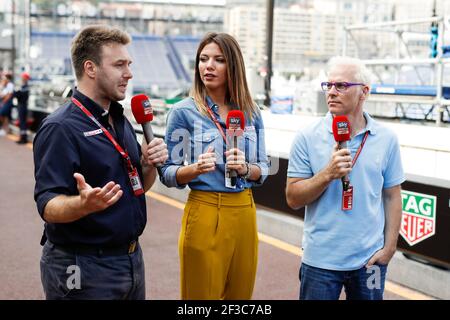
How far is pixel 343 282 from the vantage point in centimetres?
323

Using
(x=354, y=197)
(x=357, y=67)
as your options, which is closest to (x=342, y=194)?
(x=354, y=197)

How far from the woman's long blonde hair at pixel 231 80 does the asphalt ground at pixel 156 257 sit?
240cm

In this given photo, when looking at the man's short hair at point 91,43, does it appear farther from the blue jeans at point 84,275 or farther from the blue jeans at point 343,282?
the blue jeans at point 343,282

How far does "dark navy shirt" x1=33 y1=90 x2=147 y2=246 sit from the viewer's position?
2.72m

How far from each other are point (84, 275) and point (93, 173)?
0.43 m

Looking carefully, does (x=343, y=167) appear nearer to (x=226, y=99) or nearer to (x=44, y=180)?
(x=226, y=99)

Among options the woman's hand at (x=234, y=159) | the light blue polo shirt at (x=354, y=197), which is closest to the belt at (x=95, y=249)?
the woman's hand at (x=234, y=159)

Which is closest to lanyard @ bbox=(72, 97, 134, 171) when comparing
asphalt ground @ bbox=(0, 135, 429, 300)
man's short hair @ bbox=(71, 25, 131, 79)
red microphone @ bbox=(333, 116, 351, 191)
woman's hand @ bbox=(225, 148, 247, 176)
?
man's short hair @ bbox=(71, 25, 131, 79)

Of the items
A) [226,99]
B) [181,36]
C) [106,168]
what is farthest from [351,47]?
[181,36]

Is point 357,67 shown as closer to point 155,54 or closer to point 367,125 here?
point 367,125

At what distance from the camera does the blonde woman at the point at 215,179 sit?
11.2ft

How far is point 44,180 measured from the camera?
2721mm

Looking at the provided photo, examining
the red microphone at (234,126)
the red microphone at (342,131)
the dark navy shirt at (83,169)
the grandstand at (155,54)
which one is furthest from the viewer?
the grandstand at (155,54)
